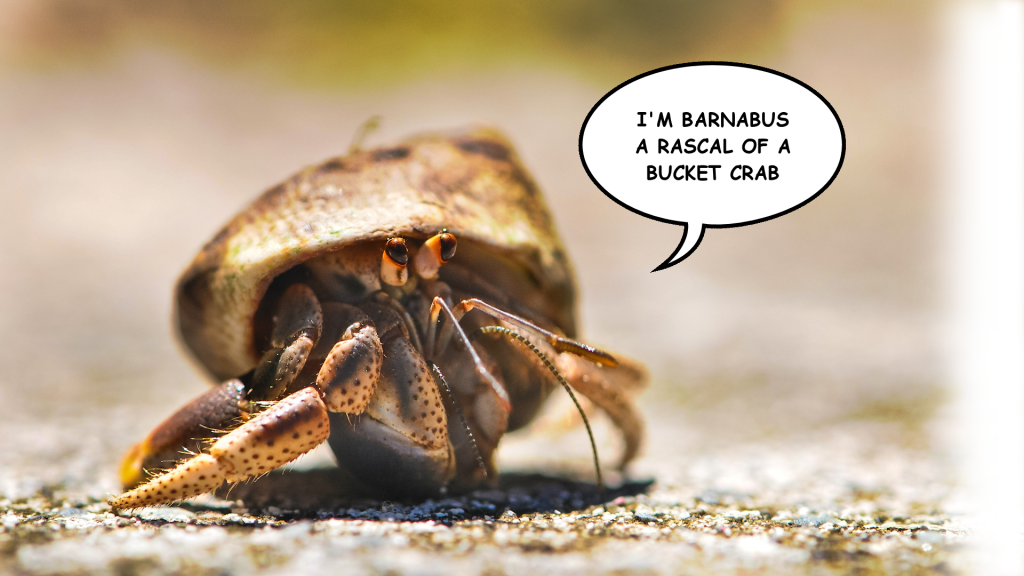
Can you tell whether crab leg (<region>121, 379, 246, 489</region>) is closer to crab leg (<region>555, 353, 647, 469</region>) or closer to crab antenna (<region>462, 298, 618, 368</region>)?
crab antenna (<region>462, 298, 618, 368</region>)

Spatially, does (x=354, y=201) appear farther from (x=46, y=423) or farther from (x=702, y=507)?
(x=46, y=423)

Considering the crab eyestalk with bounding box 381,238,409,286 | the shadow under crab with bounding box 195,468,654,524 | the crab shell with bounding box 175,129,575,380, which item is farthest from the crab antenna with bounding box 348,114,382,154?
the shadow under crab with bounding box 195,468,654,524

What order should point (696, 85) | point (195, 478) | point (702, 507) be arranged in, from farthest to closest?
1. point (696, 85)
2. point (702, 507)
3. point (195, 478)

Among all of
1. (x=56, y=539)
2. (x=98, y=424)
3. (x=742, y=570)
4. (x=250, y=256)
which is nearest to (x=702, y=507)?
(x=742, y=570)

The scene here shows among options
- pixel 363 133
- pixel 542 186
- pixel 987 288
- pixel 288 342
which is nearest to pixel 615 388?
pixel 288 342

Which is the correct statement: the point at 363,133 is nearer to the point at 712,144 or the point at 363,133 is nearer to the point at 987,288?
the point at 712,144

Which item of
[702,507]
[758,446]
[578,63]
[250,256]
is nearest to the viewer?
[250,256]
